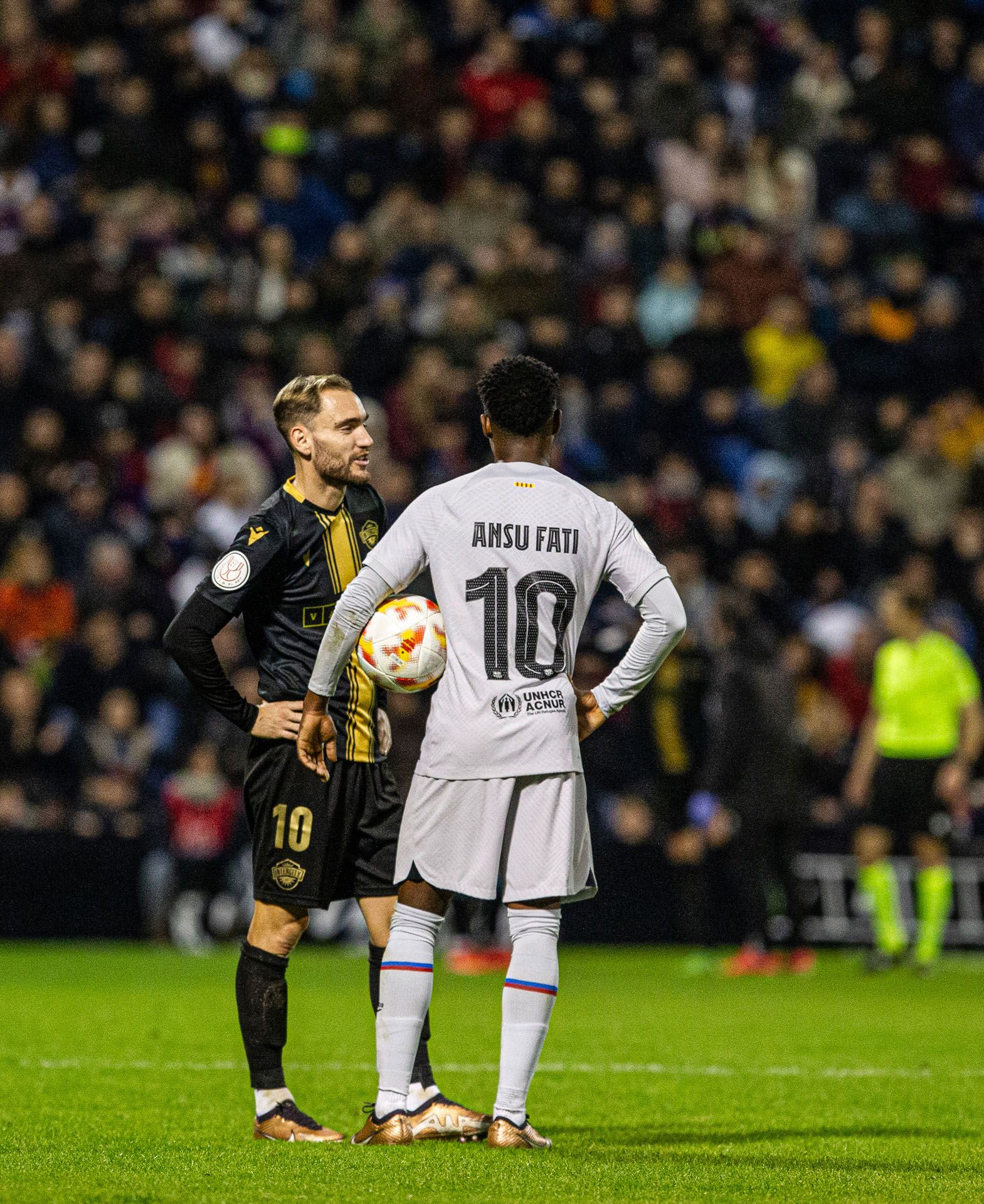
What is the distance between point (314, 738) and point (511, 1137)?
1.26 meters

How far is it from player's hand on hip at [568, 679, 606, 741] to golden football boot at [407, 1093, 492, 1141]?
3.80 ft

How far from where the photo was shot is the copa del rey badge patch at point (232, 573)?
5910mm

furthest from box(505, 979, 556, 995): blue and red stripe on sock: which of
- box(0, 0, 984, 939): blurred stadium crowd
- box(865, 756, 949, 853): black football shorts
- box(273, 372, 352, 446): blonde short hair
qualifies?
box(865, 756, 949, 853): black football shorts

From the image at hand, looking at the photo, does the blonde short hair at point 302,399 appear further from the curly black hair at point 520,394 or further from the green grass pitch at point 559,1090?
the green grass pitch at point 559,1090

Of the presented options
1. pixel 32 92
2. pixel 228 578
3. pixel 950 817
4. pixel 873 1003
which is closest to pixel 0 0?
pixel 32 92

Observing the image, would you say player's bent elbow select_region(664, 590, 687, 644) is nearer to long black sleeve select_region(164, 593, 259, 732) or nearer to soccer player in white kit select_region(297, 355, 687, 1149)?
soccer player in white kit select_region(297, 355, 687, 1149)

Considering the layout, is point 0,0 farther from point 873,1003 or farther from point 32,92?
point 873,1003

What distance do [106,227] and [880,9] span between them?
30.0 ft

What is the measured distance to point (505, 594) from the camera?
5.62m

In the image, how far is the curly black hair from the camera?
5664 millimetres

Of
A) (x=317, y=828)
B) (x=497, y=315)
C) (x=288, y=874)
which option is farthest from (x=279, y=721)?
(x=497, y=315)

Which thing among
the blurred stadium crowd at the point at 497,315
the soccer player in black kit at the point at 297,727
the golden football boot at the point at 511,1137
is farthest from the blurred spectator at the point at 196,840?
the golden football boot at the point at 511,1137

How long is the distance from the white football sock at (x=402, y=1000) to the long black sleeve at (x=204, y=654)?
80 centimetres

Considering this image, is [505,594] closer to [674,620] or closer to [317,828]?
[674,620]
